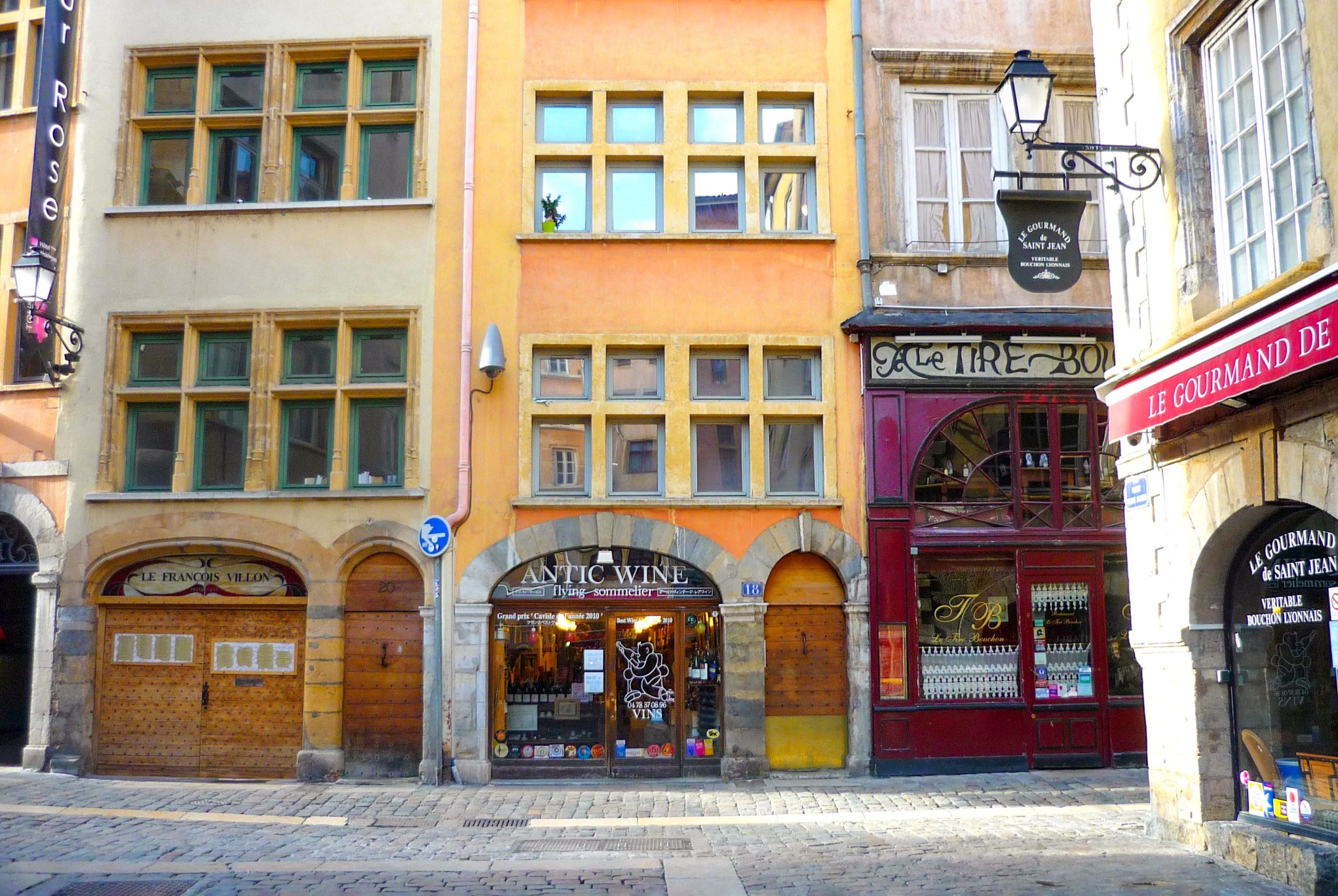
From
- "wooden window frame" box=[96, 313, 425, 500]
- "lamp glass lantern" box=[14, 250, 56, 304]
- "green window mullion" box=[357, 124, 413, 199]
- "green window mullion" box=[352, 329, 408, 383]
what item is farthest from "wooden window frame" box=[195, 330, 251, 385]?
"green window mullion" box=[357, 124, 413, 199]

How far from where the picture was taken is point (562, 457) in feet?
47.0

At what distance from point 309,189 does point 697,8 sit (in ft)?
17.9

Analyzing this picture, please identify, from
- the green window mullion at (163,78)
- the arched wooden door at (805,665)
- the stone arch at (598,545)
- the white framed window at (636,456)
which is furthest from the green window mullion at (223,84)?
the arched wooden door at (805,665)

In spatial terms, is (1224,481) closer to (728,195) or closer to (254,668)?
(728,195)

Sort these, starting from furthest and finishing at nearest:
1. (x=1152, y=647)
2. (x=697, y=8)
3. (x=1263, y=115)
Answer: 1. (x=697, y=8)
2. (x=1152, y=647)
3. (x=1263, y=115)

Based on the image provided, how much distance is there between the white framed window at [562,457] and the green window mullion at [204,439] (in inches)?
140

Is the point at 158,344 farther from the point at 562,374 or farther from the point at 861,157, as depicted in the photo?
the point at 861,157

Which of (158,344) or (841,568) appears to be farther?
(158,344)

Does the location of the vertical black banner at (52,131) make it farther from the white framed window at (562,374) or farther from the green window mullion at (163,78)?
the white framed window at (562,374)

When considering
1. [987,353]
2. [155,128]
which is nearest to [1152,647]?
[987,353]

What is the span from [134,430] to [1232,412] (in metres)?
12.3

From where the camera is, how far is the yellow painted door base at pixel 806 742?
1372 cm

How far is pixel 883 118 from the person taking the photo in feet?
48.2

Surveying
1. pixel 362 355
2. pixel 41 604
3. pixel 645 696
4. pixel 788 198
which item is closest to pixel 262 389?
pixel 362 355
